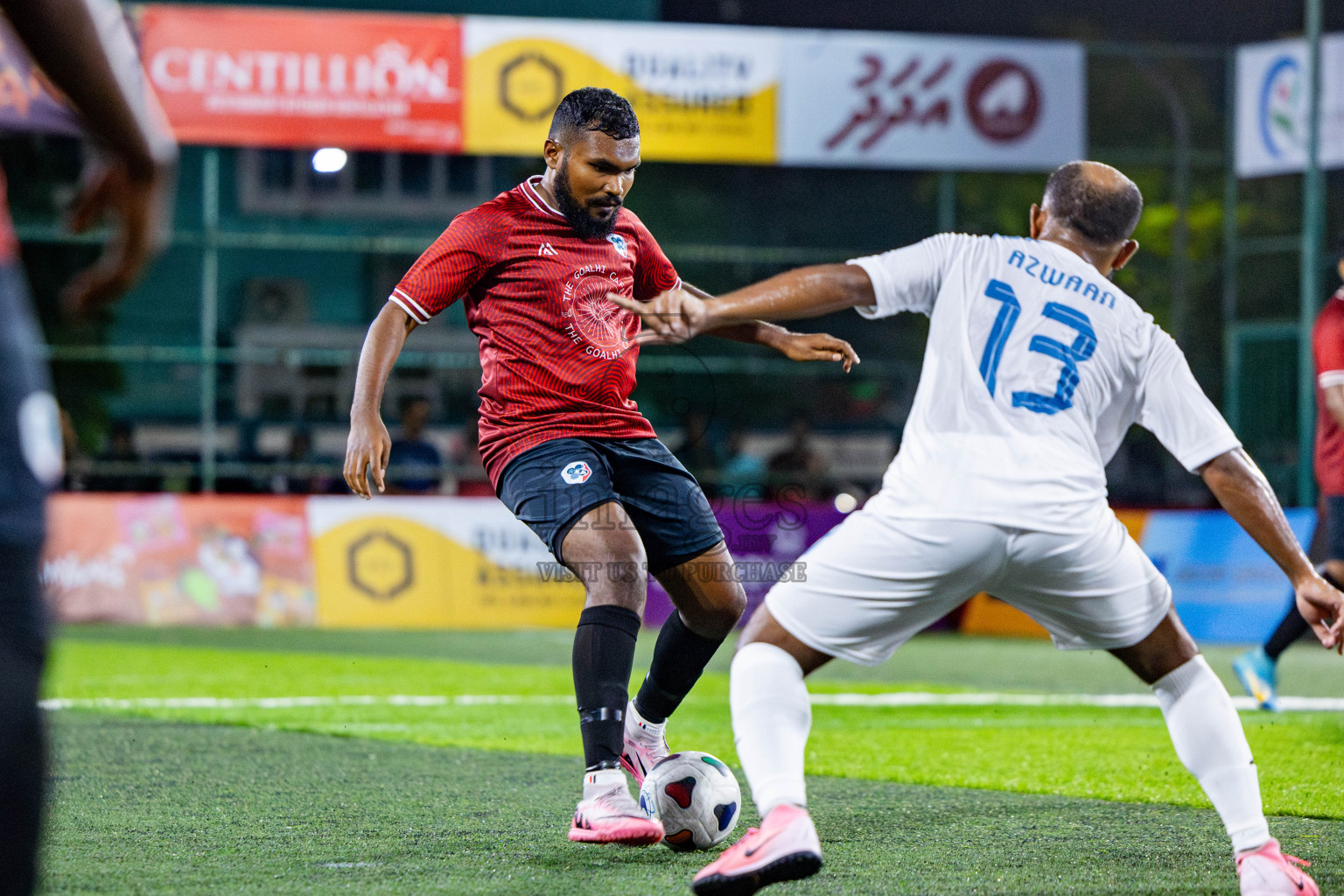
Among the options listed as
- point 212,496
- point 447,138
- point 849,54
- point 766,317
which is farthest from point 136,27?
point 766,317

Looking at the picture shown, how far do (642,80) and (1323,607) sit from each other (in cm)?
1387

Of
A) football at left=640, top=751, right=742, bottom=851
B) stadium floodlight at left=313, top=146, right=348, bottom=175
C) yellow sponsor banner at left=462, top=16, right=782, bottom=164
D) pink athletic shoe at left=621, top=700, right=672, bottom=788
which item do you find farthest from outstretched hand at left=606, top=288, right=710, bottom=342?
stadium floodlight at left=313, top=146, right=348, bottom=175

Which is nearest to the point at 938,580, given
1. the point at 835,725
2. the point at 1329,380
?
the point at 835,725

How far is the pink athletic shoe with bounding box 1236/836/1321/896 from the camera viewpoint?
3.67 meters

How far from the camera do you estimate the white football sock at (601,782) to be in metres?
4.58

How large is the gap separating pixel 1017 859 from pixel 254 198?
23121 mm

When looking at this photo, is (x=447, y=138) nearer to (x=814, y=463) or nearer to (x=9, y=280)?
(x=814, y=463)

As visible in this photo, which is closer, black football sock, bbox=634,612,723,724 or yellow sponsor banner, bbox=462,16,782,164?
black football sock, bbox=634,612,723,724

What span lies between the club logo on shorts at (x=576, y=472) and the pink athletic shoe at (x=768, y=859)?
1.52 meters

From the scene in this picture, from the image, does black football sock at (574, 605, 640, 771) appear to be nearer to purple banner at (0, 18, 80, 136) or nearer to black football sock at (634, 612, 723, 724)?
black football sock at (634, 612, 723, 724)

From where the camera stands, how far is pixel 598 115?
5.00m

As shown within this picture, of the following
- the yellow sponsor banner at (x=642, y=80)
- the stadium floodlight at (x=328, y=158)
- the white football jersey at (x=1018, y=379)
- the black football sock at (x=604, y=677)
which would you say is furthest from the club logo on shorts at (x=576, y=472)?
the stadium floodlight at (x=328, y=158)

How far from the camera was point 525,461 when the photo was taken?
493 centimetres

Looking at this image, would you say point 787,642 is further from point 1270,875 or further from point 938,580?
point 1270,875
